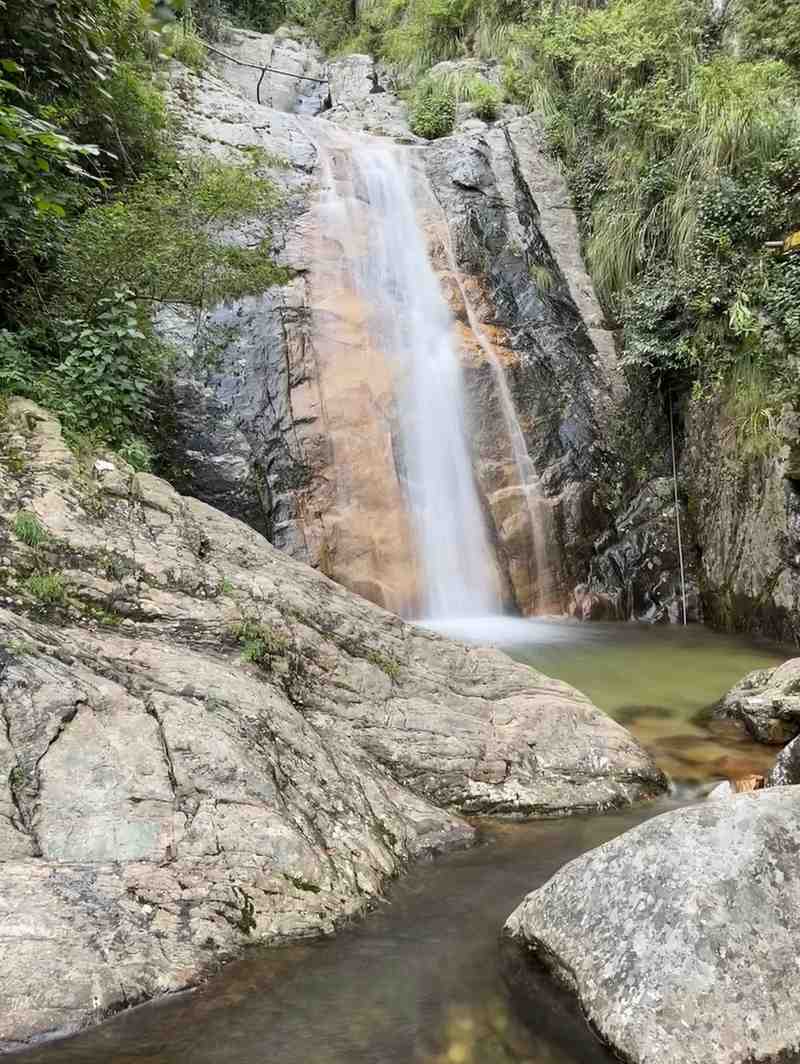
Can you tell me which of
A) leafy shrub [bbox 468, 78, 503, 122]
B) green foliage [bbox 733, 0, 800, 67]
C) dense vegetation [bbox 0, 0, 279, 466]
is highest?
leafy shrub [bbox 468, 78, 503, 122]

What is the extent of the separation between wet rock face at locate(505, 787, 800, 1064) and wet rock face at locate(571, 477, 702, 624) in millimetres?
6816

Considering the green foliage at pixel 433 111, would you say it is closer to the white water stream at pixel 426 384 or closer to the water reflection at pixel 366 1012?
the white water stream at pixel 426 384

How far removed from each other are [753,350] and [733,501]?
175 centimetres

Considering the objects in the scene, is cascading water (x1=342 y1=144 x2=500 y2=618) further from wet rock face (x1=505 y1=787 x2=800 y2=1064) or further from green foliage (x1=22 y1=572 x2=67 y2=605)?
wet rock face (x1=505 y1=787 x2=800 y2=1064)

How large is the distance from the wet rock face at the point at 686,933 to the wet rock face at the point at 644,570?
22.4ft

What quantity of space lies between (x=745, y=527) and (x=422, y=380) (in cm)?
437

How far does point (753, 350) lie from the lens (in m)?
8.77

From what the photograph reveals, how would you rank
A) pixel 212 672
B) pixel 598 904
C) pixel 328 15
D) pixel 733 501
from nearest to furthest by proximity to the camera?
pixel 598 904 < pixel 212 672 < pixel 733 501 < pixel 328 15

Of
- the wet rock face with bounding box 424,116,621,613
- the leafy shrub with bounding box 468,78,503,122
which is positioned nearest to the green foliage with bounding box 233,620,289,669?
the wet rock face with bounding box 424,116,621,613

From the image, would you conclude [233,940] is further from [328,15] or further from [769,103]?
[328,15]

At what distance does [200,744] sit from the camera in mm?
3354

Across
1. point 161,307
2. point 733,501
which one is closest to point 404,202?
point 161,307

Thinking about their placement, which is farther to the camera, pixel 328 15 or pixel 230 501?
pixel 328 15

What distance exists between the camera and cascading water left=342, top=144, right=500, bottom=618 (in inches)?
365
